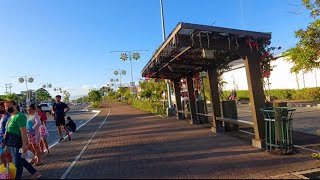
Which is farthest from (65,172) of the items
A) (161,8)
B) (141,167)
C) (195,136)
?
(161,8)

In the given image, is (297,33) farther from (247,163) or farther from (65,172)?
(65,172)

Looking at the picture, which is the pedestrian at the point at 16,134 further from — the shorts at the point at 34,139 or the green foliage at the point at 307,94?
the green foliage at the point at 307,94

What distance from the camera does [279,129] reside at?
30.2 feet

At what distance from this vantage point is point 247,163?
8.31 m

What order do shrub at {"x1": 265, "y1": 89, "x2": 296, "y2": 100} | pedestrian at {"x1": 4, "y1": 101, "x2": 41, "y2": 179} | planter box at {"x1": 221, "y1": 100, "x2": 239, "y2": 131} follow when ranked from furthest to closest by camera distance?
shrub at {"x1": 265, "y1": 89, "x2": 296, "y2": 100} → planter box at {"x1": 221, "y1": 100, "x2": 239, "y2": 131} → pedestrian at {"x1": 4, "y1": 101, "x2": 41, "y2": 179}

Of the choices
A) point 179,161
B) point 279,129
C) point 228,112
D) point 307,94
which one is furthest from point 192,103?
point 307,94

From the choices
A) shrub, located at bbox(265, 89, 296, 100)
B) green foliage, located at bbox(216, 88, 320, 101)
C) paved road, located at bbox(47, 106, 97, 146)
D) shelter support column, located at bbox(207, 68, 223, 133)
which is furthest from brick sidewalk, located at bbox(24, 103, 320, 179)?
shrub, located at bbox(265, 89, 296, 100)

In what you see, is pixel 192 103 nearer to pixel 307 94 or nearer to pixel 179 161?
pixel 179 161

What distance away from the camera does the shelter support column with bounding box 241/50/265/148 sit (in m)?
10.1

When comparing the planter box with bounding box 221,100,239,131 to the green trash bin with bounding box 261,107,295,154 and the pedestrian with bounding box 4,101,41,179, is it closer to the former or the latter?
the green trash bin with bounding box 261,107,295,154

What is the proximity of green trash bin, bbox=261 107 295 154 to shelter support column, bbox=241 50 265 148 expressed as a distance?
62 cm

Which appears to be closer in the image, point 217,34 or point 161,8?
point 217,34

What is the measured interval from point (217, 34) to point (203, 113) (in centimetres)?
815

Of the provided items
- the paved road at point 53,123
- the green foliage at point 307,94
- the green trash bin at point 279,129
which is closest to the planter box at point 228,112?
the green trash bin at point 279,129
